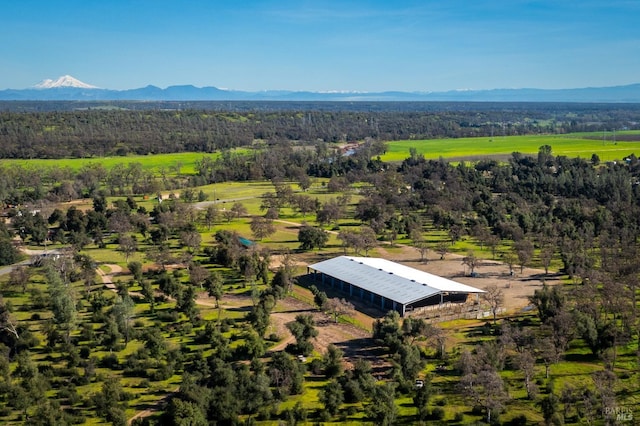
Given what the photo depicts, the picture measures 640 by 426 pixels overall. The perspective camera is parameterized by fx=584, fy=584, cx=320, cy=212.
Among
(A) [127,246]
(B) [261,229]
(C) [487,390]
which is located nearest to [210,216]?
(B) [261,229]

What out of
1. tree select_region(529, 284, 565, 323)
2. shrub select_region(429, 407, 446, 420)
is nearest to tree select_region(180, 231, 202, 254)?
tree select_region(529, 284, 565, 323)

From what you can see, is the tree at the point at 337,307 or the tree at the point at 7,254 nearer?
the tree at the point at 337,307

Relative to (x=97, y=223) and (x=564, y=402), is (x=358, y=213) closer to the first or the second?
(x=97, y=223)

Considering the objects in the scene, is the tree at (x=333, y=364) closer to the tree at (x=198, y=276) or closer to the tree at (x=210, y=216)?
the tree at (x=198, y=276)

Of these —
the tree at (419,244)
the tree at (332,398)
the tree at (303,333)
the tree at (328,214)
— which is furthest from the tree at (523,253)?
the tree at (332,398)

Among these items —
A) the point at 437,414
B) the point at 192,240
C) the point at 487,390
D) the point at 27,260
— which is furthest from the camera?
the point at 192,240

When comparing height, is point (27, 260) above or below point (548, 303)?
below

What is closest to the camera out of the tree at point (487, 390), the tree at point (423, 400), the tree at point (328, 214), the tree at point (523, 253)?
the tree at point (487, 390)

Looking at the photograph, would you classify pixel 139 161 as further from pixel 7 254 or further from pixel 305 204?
pixel 7 254

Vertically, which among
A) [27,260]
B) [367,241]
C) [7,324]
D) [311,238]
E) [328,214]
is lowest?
[27,260]
